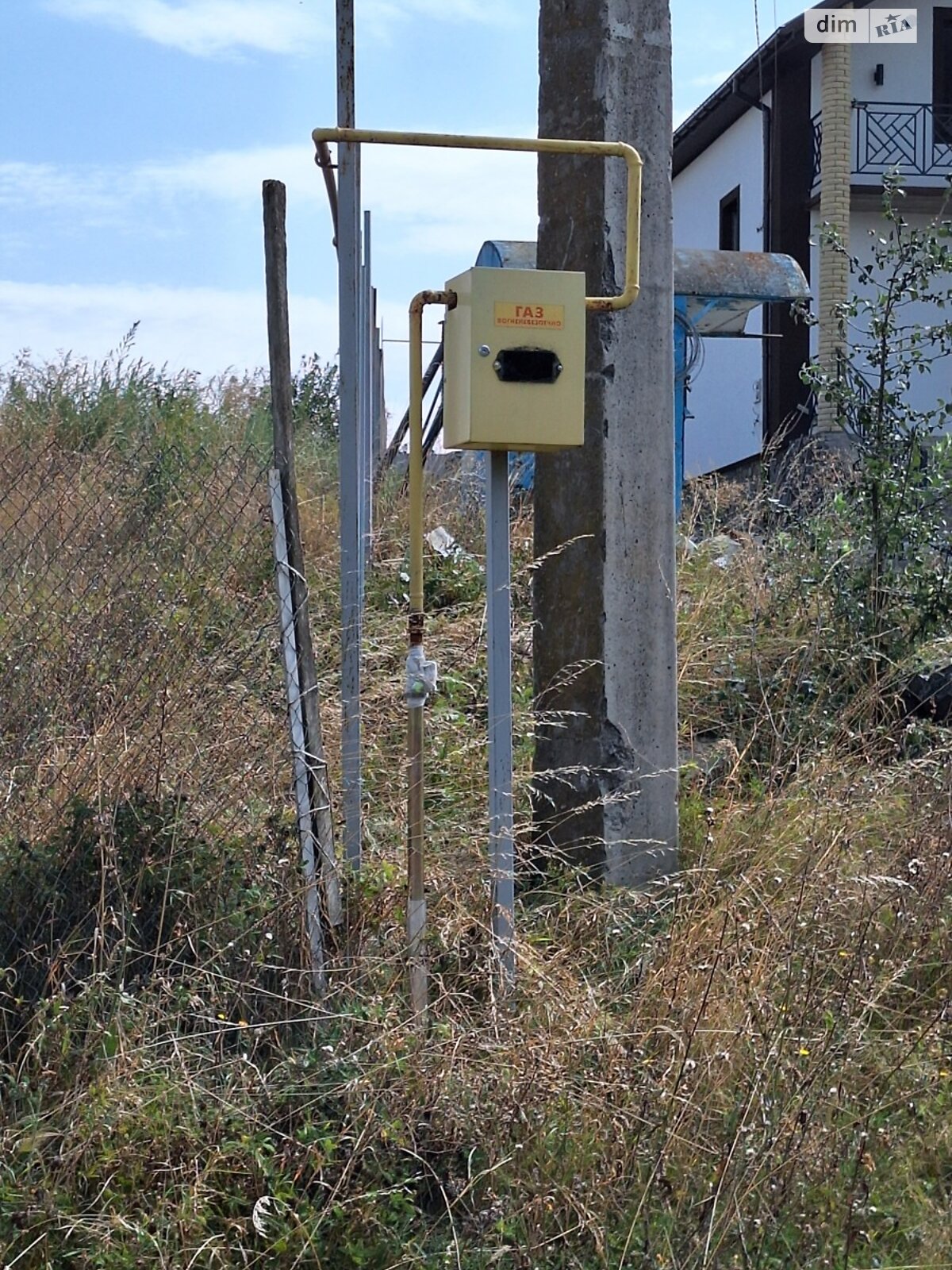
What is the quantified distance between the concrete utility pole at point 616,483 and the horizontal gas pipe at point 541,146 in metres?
0.66

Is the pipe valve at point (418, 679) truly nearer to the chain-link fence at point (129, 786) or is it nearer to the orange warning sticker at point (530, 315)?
the chain-link fence at point (129, 786)

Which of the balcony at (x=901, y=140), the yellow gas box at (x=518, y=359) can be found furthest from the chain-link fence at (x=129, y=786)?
the balcony at (x=901, y=140)

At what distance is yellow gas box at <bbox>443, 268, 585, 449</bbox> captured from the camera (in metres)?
3.19

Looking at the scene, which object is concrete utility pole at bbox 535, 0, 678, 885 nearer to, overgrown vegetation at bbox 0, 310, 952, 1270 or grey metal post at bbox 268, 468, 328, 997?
overgrown vegetation at bbox 0, 310, 952, 1270

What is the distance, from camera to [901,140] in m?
18.6

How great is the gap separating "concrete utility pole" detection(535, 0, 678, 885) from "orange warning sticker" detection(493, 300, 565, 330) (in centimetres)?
88

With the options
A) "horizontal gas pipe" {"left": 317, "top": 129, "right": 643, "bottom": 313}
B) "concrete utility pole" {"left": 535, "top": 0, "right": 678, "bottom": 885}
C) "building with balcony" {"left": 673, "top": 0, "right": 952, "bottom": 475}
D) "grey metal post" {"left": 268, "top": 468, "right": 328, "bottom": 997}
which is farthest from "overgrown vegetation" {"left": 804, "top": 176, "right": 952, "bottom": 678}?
"building with balcony" {"left": 673, "top": 0, "right": 952, "bottom": 475}

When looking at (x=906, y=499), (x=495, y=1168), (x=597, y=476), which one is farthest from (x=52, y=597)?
(x=906, y=499)

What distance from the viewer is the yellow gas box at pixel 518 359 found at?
319cm

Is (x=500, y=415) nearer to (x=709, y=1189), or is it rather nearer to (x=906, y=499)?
(x=709, y=1189)

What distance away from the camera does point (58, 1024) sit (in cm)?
302

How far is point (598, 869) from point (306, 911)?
1102mm

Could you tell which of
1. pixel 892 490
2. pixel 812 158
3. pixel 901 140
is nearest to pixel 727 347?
pixel 812 158

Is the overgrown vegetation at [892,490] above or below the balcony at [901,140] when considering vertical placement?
below
